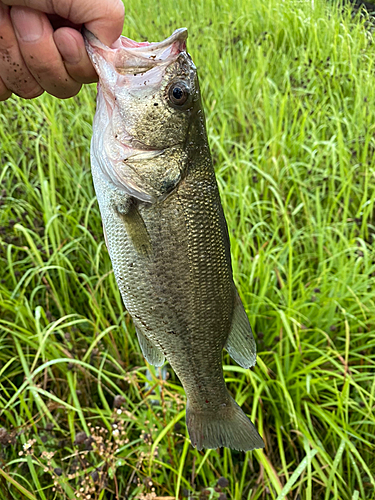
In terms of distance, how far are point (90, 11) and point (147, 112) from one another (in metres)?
0.28

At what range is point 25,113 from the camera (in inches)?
114

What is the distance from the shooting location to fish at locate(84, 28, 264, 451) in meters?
1.07

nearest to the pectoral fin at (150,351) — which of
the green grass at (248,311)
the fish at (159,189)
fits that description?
the fish at (159,189)

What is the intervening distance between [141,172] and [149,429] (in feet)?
3.60

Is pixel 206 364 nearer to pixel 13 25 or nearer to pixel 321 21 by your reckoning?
pixel 13 25

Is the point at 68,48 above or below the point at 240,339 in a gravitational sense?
above

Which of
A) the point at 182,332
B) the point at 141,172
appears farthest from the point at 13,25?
the point at 182,332

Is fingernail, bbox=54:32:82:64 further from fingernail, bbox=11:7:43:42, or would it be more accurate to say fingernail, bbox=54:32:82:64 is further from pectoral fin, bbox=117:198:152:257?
pectoral fin, bbox=117:198:152:257

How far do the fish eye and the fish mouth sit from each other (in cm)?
6

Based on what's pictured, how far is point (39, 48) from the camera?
3.44 feet

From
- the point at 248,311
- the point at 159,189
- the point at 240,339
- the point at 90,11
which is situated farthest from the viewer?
the point at 248,311

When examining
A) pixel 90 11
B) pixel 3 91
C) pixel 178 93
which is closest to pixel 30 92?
pixel 3 91

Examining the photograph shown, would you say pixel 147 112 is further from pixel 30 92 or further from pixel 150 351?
pixel 150 351

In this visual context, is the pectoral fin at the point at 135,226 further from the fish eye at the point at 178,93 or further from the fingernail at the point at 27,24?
the fingernail at the point at 27,24
